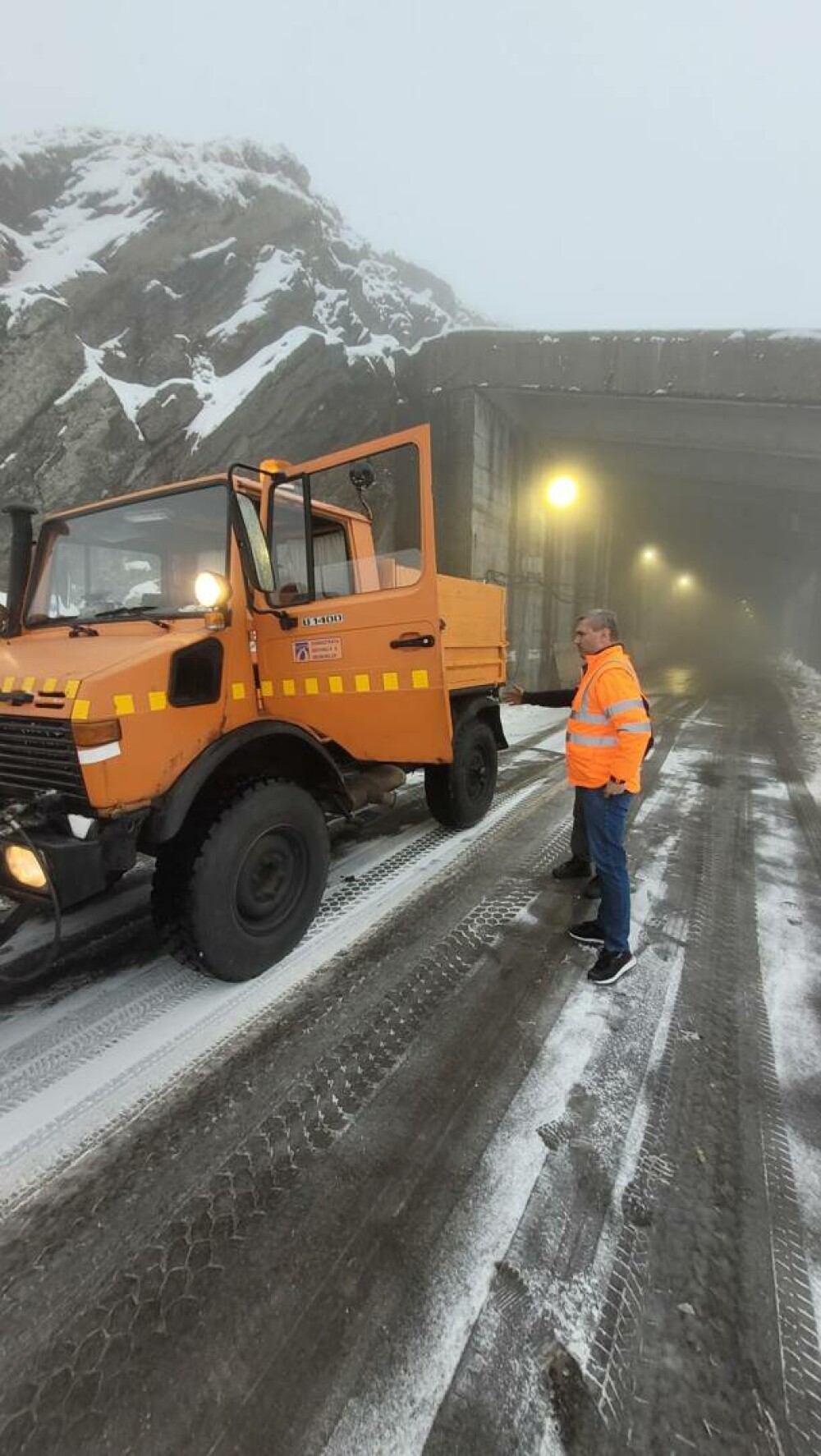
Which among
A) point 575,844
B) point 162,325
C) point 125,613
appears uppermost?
point 162,325

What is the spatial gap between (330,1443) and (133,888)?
3.08 meters

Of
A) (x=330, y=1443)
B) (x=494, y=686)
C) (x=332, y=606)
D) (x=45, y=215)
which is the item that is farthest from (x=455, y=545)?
(x=45, y=215)

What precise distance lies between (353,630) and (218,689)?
0.88m

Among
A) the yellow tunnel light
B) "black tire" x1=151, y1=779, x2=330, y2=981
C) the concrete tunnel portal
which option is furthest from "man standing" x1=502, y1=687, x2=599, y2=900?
the yellow tunnel light

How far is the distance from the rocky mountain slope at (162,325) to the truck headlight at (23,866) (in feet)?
51.6

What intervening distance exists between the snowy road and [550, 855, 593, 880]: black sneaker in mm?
685

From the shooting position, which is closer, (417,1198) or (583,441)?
(417,1198)

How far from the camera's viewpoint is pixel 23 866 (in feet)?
7.63

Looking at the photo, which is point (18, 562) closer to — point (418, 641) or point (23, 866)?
Result: point (23, 866)

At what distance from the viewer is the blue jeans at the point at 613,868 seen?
299cm

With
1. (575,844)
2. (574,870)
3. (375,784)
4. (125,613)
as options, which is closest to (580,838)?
(575,844)

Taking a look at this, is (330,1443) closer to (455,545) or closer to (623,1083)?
(623,1083)

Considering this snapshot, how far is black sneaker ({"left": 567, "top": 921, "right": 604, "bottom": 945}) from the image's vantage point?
326cm

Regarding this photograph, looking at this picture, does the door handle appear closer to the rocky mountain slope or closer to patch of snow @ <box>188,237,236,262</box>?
the rocky mountain slope
